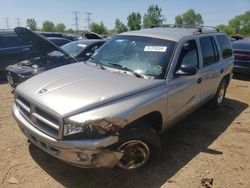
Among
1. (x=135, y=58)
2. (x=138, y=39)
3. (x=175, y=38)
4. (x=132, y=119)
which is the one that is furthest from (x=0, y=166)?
(x=175, y=38)

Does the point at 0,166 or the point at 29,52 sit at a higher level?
the point at 29,52

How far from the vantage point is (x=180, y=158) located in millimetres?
4262

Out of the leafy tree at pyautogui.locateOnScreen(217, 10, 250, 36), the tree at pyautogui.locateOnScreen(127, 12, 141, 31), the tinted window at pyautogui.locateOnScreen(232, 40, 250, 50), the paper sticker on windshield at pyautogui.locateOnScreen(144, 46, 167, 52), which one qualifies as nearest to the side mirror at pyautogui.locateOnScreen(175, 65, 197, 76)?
the paper sticker on windshield at pyautogui.locateOnScreen(144, 46, 167, 52)

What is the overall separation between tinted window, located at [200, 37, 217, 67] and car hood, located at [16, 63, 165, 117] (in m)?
1.58

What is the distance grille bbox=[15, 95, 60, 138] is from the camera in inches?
123

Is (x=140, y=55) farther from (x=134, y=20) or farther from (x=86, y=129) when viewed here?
(x=134, y=20)

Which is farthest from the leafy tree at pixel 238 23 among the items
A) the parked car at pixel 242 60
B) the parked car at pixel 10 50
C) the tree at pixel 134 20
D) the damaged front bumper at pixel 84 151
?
the damaged front bumper at pixel 84 151

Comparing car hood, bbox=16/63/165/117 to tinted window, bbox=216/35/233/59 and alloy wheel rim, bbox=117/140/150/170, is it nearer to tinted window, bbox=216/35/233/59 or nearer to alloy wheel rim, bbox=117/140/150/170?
alloy wheel rim, bbox=117/140/150/170

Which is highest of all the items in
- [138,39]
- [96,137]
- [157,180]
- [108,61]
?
[138,39]

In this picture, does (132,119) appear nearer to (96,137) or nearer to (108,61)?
(96,137)

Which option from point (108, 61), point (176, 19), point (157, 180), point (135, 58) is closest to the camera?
point (157, 180)

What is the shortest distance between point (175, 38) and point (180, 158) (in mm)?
1864

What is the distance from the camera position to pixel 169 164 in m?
4.07

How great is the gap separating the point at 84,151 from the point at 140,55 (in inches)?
73.0
